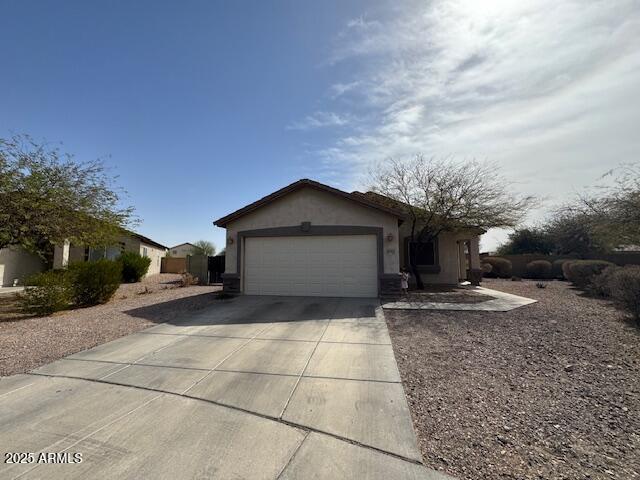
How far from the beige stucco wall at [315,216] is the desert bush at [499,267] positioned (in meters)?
15.3

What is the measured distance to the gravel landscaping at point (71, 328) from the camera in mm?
5809

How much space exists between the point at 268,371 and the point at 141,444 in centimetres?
211

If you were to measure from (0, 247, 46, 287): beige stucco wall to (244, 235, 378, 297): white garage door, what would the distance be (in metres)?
15.0

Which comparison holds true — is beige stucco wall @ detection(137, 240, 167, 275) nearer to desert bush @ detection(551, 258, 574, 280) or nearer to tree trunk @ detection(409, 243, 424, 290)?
tree trunk @ detection(409, 243, 424, 290)

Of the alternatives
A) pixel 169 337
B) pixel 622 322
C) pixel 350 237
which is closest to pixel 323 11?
pixel 350 237

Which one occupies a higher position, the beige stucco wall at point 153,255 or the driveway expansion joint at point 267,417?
the beige stucco wall at point 153,255

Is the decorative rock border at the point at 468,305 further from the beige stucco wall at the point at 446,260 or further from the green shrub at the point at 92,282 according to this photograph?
the green shrub at the point at 92,282

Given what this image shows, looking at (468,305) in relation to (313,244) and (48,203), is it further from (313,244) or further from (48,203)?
(48,203)

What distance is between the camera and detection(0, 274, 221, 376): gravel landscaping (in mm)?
5809

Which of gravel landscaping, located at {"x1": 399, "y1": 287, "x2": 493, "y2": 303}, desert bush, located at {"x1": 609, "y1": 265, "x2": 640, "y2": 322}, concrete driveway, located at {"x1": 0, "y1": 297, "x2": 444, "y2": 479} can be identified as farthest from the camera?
gravel landscaping, located at {"x1": 399, "y1": 287, "x2": 493, "y2": 303}

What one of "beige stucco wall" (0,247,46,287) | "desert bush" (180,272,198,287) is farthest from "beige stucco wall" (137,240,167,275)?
"desert bush" (180,272,198,287)

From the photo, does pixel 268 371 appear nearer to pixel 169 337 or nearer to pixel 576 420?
pixel 169 337

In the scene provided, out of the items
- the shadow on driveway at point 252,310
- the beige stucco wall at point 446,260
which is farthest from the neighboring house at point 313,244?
the beige stucco wall at point 446,260

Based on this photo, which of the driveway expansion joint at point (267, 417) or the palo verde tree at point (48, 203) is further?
the palo verde tree at point (48, 203)
